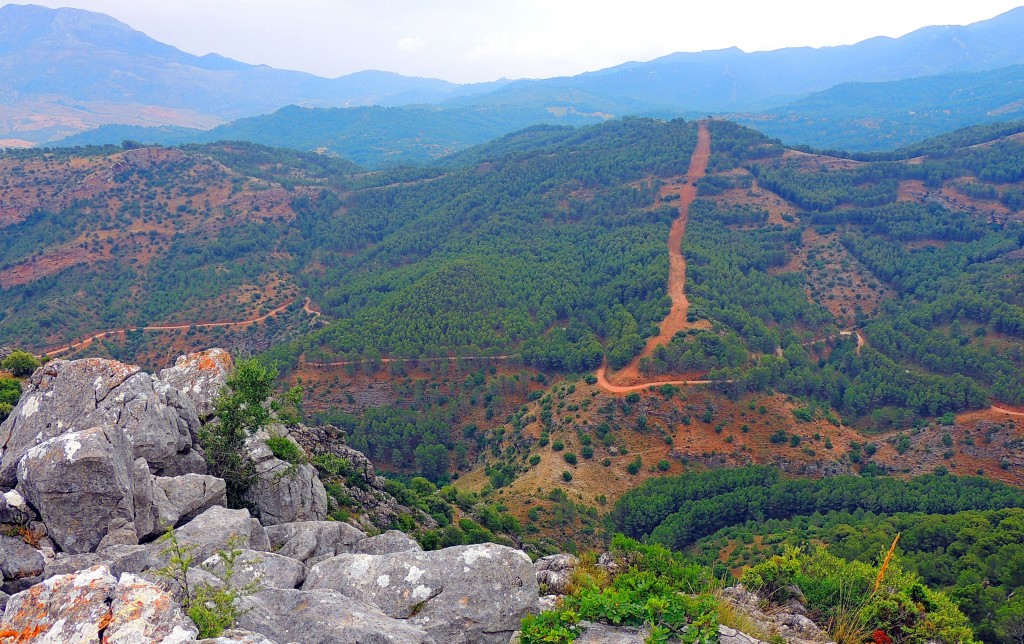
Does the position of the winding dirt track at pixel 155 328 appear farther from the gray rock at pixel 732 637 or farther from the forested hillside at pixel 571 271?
the gray rock at pixel 732 637

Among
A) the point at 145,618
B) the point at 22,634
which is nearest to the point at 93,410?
the point at 22,634

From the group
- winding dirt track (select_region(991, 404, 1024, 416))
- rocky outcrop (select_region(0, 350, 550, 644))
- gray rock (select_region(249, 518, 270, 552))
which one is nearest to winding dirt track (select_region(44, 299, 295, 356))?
rocky outcrop (select_region(0, 350, 550, 644))

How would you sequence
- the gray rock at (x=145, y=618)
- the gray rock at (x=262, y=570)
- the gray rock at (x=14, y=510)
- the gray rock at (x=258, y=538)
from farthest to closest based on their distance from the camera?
the gray rock at (x=258, y=538) → the gray rock at (x=14, y=510) → the gray rock at (x=262, y=570) → the gray rock at (x=145, y=618)

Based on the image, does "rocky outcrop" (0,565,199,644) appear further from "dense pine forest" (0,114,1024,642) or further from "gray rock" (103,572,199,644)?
"dense pine forest" (0,114,1024,642)

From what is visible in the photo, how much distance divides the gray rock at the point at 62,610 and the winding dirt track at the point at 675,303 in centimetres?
6594

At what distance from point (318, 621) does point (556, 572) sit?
8896 millimetres

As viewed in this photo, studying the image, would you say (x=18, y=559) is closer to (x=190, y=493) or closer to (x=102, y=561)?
(x=102, y=561)

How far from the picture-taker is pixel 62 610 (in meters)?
10.9

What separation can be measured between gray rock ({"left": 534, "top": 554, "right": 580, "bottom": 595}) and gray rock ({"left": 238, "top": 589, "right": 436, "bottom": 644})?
5.31 m

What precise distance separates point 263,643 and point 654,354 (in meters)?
70.1

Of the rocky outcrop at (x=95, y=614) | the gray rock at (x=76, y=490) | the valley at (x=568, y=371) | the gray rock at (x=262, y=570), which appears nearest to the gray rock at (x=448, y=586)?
the valley at (x=568, y=371)

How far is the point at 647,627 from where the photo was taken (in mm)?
13633

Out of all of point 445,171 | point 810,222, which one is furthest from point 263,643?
point 445,171

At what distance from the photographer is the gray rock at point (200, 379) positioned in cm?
2975
